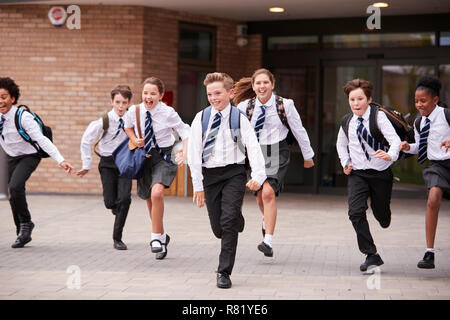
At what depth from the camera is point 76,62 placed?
14.5m

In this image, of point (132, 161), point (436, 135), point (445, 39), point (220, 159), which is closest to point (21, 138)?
point (132, 161)

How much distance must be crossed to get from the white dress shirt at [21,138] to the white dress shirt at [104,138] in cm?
34

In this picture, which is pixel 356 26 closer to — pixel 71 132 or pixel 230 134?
pixel 71 132

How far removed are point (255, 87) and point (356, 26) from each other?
8.07 metres

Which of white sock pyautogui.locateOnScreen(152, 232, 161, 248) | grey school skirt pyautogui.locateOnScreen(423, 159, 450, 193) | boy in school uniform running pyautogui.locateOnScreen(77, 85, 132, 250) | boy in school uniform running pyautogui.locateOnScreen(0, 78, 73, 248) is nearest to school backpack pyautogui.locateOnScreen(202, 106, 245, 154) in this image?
white sock pyautogui.locateOnScreen(152, 232, 161, 248)

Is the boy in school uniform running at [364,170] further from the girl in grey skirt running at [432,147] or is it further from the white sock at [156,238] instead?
the white sock at [156,238]

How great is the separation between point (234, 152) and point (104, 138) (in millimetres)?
2536

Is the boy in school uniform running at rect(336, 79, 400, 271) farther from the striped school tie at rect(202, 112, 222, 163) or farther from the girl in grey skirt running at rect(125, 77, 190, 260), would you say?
the girl in grey skirt running at rect(125, 77, 190, 260)

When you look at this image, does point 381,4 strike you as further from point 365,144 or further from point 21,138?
point 21,138

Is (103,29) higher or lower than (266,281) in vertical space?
higher

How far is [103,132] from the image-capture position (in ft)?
27.7

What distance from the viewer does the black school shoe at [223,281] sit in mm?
6062
